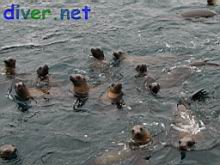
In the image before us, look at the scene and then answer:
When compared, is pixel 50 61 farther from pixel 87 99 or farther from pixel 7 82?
pixel 87 99

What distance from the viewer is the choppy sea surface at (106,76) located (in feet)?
31.3

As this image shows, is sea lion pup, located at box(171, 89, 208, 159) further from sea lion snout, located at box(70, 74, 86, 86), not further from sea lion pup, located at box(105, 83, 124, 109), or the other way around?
sea lion snout, located at box(70, 74, 86, 86)

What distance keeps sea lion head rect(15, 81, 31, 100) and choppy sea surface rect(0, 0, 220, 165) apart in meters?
0.33

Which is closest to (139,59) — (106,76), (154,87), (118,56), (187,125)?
(118,56)

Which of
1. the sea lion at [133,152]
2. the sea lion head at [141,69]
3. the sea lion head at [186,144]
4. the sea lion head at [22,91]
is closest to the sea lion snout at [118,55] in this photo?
the sea lion head at [141,69]

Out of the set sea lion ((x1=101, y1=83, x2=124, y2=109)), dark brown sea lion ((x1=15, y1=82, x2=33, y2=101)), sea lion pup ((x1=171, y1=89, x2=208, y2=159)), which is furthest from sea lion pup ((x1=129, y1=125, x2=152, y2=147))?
dark brown sea lion ((x1=15, y1=82, x2=33, y2=101))

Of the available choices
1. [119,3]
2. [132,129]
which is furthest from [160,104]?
[119,3]

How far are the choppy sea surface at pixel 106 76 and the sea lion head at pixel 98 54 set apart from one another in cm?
38

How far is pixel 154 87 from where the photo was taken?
1112cm

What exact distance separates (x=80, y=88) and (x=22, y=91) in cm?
141

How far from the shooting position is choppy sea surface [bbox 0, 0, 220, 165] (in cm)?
954

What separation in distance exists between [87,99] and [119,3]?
741 cm

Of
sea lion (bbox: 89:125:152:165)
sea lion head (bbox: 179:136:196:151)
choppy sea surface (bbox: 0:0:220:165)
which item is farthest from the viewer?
choppy sea surface (bbox: 0:0:220:165)

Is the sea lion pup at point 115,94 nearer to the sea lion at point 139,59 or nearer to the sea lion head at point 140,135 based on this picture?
the sea lion head at point 140,135
